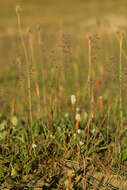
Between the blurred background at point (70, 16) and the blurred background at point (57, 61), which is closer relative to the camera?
the blurred background at point (57, 61)

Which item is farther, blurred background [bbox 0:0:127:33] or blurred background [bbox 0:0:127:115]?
blurred background [bbox 0:0:127:33]

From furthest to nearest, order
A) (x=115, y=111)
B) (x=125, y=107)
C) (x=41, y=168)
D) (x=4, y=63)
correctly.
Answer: (x=4, y=63) < (x=125, y=107) < (x=115, y=111) < (x=41, y=168)

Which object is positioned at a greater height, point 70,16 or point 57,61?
point 70,16

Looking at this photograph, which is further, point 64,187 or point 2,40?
point 2,40

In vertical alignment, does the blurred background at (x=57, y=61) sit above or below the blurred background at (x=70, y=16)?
below

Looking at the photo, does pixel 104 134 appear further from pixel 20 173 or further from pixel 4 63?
pixel 4 63

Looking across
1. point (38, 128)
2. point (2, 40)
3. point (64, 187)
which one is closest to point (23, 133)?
point (38, 128)

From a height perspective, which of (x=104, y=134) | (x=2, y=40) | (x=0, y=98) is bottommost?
(x=104, y=134)

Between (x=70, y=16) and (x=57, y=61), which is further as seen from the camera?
(x=70, y=16)

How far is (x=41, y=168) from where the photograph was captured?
4.98ft

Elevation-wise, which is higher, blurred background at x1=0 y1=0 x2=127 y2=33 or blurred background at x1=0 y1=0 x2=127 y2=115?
blurred background at x1=0 y1=0 x2=127 y2=33

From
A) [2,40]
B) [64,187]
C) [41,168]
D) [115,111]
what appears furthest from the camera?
[2,40]

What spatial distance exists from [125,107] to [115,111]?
0.79 ft

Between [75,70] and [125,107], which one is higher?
[75,70]
